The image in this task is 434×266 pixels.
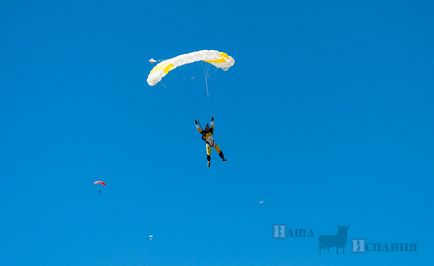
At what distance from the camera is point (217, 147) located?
7012 cm

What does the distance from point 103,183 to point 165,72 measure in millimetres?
25407

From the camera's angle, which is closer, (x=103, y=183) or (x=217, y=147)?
(x=217, y=147)

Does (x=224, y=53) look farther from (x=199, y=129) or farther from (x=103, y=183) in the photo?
(x=103, y=183)

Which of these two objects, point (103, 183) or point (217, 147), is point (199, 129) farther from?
point (103, 183)

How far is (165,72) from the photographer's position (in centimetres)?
6794

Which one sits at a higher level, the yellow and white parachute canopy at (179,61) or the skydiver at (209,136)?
the yellow and white parachute canopy at (179,61)

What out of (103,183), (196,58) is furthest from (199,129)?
(103,183)

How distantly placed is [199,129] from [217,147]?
7.78 ft

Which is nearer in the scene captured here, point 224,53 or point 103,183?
point 224,53

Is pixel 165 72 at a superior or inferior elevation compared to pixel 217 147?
superior

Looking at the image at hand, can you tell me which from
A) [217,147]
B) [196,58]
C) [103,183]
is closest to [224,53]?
[196,58]

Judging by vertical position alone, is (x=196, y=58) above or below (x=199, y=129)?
above

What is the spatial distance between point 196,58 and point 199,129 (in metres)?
6.83

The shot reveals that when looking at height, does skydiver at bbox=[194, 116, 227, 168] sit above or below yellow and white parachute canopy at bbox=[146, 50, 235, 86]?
below
